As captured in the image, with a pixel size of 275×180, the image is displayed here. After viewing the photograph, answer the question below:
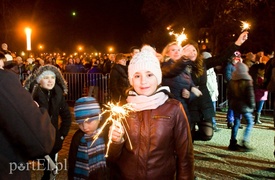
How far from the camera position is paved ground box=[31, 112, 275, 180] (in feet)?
21.2

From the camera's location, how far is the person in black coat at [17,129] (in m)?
2.34

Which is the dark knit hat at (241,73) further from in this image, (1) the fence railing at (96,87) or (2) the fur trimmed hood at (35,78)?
(1) the fence railing at (96,87)

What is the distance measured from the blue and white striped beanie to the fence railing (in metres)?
10.3

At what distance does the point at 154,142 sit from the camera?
320cm

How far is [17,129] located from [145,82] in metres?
1.39

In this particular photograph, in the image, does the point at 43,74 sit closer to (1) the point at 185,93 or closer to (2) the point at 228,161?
(1) the point at 185,93

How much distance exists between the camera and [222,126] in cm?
1074

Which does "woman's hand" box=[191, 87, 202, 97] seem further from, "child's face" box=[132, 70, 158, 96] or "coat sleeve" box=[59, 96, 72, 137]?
"child's face" box=[132, 70, 158, 96]

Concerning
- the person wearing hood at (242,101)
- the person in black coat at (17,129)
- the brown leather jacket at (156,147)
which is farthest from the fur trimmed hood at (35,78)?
the person wearing hood at (242,101)

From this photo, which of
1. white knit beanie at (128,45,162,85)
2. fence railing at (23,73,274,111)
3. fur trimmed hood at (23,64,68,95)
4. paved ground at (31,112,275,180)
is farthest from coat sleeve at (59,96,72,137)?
fence railing at (23,73,274,111)

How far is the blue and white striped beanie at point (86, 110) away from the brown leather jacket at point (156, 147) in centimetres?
77

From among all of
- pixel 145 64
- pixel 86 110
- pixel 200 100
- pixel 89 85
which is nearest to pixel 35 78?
pixel 86 110

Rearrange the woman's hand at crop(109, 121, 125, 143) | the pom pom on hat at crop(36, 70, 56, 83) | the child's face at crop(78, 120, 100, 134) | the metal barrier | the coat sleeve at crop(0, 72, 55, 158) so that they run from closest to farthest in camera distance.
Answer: the coat sleeve at crop(0, 72, 55, 158) < the woman's hand at crop(109, 121, 125, 143) < the child's face at crop(78, 120, 100, 134) < the pom pom on hat at crop(36, 70, 56, 83) < the metal barrier

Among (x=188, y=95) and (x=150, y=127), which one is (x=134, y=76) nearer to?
(x=150, y=127)
